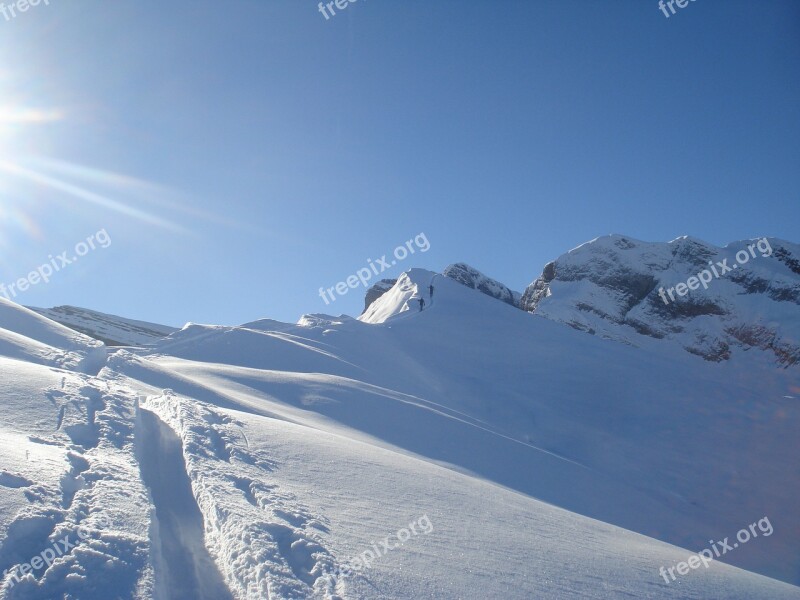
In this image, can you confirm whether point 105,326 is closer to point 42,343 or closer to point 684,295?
point 42,343

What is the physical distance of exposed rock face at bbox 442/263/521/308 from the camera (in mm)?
45241

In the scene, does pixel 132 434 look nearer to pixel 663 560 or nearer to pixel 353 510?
pixel 353 510

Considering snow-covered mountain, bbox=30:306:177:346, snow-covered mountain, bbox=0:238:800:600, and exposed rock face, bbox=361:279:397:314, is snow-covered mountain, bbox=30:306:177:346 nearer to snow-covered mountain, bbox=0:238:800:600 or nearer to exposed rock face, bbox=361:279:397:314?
exposed rock face, bbox=361:279:397:314

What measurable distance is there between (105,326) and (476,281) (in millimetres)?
37607

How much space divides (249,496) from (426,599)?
2425 mm

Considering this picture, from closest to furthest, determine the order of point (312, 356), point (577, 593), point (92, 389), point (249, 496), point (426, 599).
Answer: point (426, 599)
point (577, 593)
point (249, 496)
point (92, 389)
point (312, 356)

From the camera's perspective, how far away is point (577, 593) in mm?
5062

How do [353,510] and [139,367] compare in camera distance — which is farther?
[139,367]

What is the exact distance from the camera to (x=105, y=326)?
58.2 meters

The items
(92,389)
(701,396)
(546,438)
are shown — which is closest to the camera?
(92,389)

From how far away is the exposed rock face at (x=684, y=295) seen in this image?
37938mm

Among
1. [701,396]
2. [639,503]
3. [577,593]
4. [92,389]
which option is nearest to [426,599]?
[577,593]

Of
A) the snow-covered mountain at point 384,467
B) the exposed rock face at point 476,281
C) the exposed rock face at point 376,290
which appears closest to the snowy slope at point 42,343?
the snow-covered mountain at point 384,467

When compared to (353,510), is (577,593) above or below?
below
